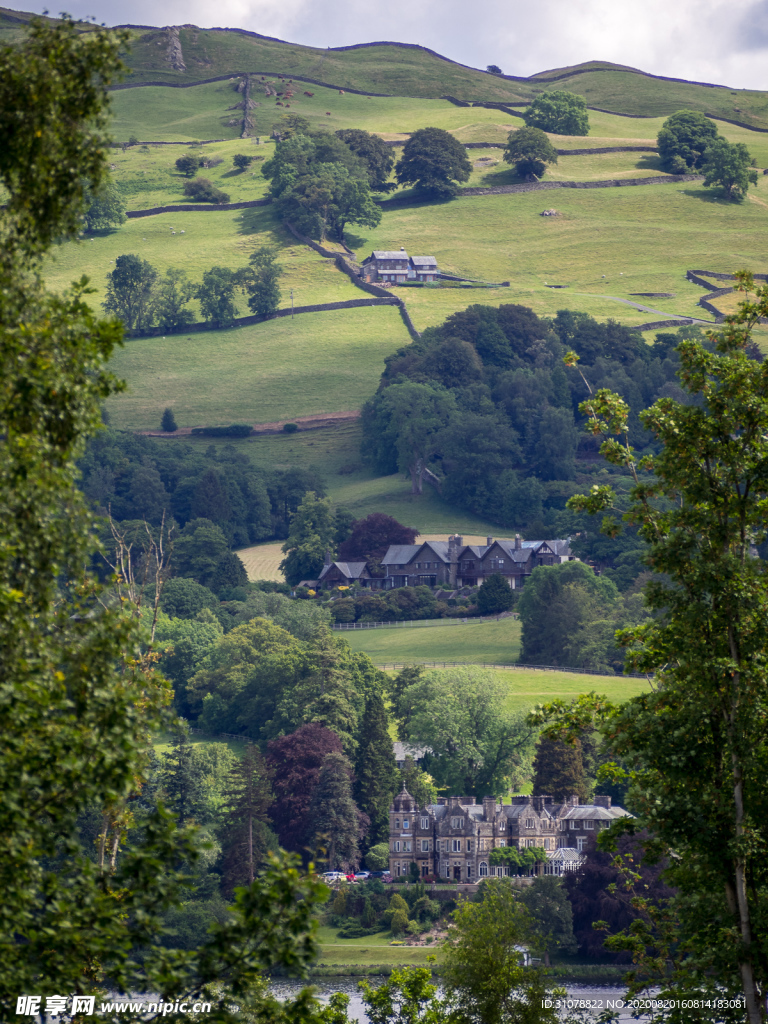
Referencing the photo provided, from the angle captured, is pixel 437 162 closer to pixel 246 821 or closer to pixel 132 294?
pixel 132 294

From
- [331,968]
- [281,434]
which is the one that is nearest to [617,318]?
[281,434]

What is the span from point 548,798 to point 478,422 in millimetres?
70602

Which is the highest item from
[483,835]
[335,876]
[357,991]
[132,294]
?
[132,294]

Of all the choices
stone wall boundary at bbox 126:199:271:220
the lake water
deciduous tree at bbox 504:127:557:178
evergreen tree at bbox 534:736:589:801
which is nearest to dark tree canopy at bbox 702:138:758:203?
deciduous tree at bbox 504:127:557:178

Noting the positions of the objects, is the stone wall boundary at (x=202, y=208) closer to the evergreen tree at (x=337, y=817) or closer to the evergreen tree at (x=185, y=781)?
the evergreen tree at (x=185, y=781)

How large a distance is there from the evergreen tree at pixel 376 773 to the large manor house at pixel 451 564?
4415 centimetres

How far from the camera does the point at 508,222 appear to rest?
18700cm

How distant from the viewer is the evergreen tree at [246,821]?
63625 millimetres

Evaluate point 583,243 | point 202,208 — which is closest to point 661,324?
point 583,243

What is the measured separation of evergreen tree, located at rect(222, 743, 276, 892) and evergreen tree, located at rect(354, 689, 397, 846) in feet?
19.0

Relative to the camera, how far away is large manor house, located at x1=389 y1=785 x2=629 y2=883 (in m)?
68.4

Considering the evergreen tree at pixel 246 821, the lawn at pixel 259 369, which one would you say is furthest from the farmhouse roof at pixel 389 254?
the evergreen tree at pixel 246 821

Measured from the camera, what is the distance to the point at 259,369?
503 feet

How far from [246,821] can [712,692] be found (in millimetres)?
53037
